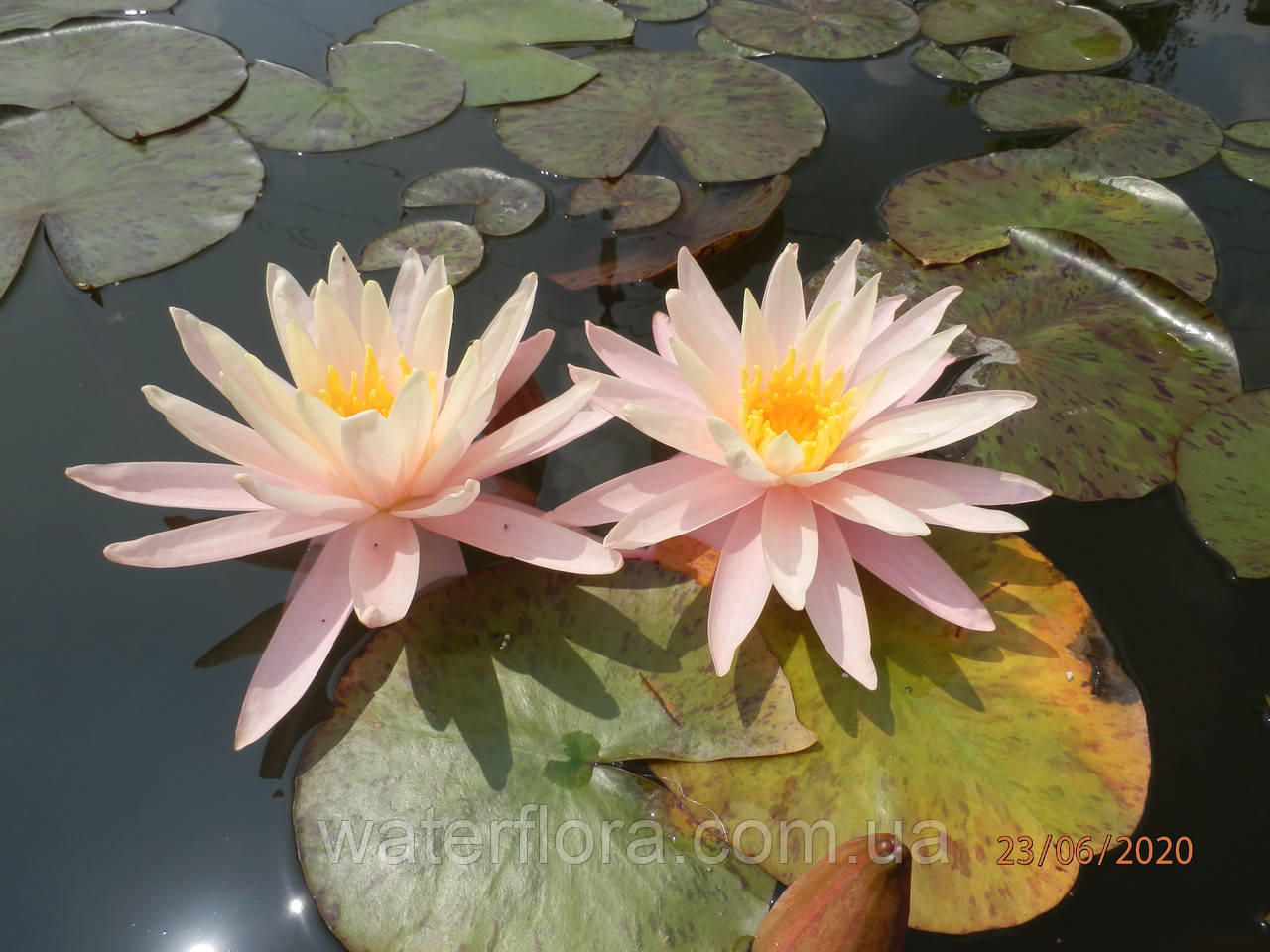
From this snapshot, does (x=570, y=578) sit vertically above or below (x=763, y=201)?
below

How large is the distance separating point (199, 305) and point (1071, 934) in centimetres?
279

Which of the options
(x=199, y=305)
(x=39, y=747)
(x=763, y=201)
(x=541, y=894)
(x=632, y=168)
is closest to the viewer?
(x=541, y=894)

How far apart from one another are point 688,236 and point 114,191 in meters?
2.01

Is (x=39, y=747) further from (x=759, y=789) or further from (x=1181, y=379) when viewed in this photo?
(x=1181, y=379)

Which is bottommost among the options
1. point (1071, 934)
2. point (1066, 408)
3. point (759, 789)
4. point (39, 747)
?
point (39, 747)

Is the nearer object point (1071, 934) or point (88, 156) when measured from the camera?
point (1071, 934)

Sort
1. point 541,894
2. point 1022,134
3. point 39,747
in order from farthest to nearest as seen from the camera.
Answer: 1. point 1022,134
2. point 39,747
3. point 541,894

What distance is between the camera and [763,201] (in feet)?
8.74

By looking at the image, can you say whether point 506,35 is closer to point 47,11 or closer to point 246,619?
point 47,11

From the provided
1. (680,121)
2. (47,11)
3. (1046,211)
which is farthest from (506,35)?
(1046,211)

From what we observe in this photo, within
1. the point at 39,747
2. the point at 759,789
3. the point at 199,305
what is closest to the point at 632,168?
the point at 199,305

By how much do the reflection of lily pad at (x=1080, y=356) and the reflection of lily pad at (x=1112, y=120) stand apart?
2.66 feet

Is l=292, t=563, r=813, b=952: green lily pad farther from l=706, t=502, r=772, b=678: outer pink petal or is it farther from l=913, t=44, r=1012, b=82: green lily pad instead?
l=913, t=44, r=1012, b=82: green lily pad

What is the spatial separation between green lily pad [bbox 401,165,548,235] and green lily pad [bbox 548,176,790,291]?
32 centimetres
